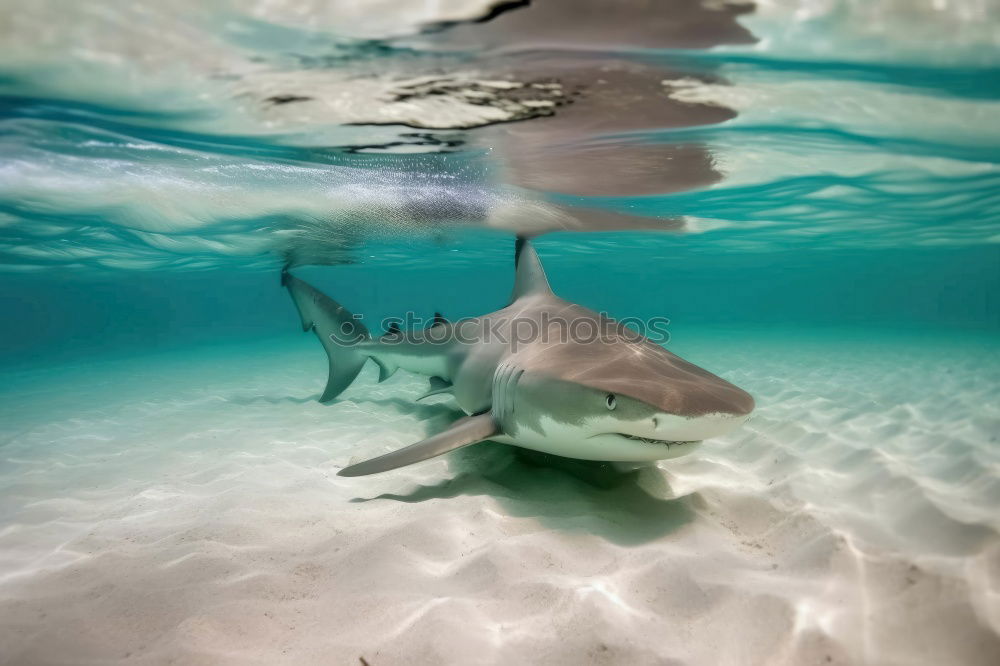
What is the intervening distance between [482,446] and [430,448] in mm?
1593

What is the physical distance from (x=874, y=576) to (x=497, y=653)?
1.89 meters

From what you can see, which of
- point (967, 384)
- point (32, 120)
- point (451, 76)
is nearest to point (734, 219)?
point (967, 384)

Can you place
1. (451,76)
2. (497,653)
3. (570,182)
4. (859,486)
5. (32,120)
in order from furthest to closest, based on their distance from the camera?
1. (570,182)
2. (32,120)
3. (451,76)
4. (859,486)
5. (497,653)

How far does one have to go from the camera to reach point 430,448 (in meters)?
3.67

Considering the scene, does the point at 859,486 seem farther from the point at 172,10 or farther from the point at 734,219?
the point at 734,219

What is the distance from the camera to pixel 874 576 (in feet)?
7.94

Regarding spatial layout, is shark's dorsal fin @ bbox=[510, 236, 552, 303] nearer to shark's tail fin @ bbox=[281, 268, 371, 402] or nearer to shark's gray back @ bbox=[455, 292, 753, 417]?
shark's gray back @ bbox=[455, 292, 753, 417]

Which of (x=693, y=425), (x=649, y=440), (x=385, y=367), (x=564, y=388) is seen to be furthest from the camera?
(x=385, y=367)

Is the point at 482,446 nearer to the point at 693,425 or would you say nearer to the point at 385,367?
the point at 693,425

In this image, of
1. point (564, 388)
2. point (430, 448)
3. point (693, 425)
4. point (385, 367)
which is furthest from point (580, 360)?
point (385, 367)

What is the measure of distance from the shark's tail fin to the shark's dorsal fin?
266cm

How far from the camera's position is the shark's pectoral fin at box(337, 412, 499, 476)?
138 inches

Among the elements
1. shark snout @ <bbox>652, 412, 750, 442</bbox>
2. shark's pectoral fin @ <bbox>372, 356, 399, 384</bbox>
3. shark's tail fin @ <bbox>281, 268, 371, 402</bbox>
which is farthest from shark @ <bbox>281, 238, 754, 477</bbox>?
shark's tail fin @ <bbox>281, 268, 371, 402</bbox>

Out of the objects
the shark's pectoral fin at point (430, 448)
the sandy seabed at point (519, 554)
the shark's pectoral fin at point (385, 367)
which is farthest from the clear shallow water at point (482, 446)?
the shark's pectoral fin at point (385, 367)
